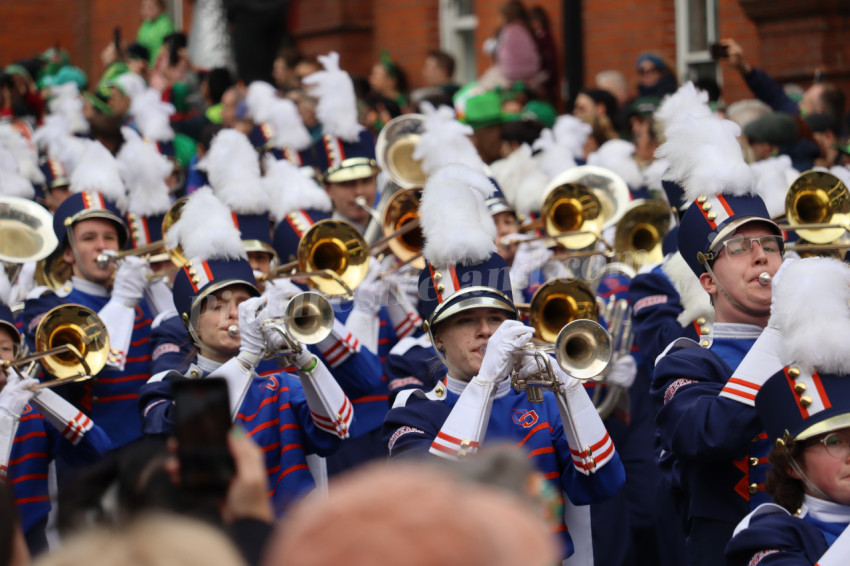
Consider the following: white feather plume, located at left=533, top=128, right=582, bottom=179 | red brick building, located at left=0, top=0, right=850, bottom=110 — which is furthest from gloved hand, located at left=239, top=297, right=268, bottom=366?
red brick building, located at left=0, top=0, right=850, bottom=110

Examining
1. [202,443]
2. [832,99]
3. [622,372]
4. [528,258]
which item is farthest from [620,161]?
[202,443]

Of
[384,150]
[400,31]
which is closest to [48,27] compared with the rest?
[400,31]

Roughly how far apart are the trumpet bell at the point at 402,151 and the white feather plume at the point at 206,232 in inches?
90.8

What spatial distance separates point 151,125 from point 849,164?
16.6 feet

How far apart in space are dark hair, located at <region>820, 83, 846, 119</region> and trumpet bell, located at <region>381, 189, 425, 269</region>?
3.46 m

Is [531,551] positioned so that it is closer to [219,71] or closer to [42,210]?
[42,210]

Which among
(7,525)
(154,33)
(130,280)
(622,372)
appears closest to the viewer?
(7,525)

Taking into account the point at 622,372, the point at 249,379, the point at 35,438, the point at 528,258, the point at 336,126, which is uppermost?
the point at 336,126

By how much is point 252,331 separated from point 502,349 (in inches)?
44.5

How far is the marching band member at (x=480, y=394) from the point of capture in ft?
13.7

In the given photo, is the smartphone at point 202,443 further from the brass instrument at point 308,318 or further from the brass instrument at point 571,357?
the brass instrument at point 308,318

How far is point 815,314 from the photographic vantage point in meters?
3.75

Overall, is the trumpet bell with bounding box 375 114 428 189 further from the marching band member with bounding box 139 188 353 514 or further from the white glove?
the marching band member with bounding box 139 188 353 514

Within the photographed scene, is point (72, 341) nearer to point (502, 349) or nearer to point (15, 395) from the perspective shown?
point (15, 395)
